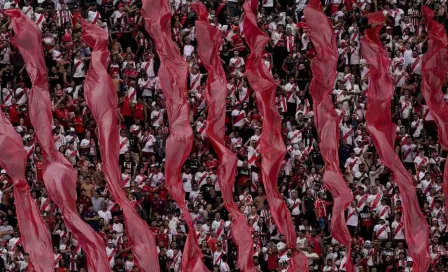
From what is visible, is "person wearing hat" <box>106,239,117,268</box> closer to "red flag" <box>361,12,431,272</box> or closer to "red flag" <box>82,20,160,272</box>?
"red flag" <box>82,20,160,272</box>

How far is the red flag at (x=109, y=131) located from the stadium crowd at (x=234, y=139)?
1336mm

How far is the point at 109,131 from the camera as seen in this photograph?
143 ft

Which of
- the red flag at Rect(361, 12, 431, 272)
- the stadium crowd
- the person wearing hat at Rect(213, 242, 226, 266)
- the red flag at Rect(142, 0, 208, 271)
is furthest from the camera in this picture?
the stadium crowd

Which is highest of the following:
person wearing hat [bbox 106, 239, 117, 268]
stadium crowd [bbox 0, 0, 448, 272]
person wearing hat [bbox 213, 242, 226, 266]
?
stadium crowd [bbox 0, 0, 448, 272]

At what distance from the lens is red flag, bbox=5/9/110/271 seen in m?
39.8

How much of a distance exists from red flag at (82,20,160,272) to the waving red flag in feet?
24.8

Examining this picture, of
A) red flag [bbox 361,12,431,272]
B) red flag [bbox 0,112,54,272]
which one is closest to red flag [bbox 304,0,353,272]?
red flag [bbox 361,12,431,272]

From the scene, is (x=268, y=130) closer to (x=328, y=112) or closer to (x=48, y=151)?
(x=328, y=112)

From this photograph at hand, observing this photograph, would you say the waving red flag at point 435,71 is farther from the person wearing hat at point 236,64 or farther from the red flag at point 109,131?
the red flag at point 109,131

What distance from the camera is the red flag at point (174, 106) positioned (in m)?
41.0

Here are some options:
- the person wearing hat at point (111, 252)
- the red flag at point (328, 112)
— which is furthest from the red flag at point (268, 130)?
the person wearing hat at point (111, 252)

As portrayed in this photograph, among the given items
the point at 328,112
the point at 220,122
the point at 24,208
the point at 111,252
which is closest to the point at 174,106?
the point at 220,122

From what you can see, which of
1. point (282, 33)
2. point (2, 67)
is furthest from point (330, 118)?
point (2, 67)

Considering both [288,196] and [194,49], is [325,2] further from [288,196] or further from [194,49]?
[288,196]
